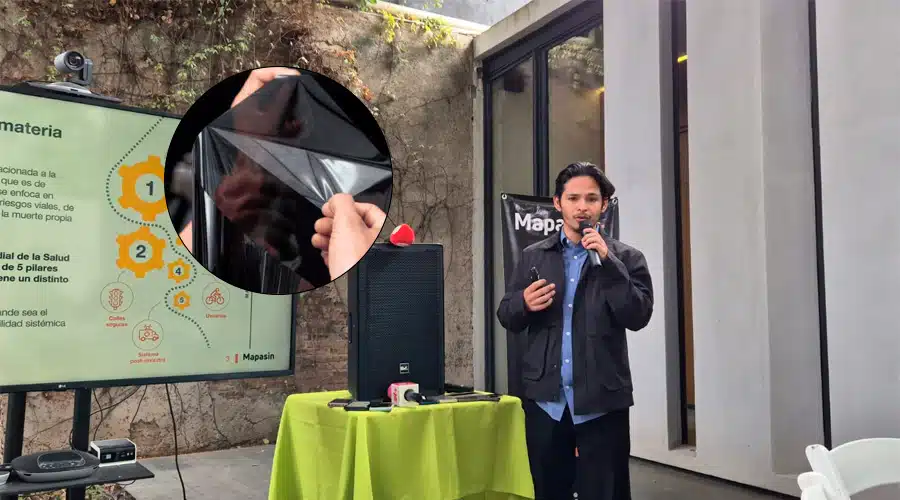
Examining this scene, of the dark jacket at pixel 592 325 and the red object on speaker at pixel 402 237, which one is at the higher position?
the red object on speaker at pixel 402 237

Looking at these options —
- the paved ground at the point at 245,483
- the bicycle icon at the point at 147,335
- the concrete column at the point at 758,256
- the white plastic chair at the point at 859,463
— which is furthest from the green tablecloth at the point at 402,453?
the concrete column at the point at 758,256

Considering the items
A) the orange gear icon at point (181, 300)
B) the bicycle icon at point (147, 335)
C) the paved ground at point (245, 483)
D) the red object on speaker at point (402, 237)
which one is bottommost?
the paved ground at point (245, 483)

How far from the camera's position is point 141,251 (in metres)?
1.95

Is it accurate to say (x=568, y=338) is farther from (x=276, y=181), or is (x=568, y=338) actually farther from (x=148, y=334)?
(x=276, y=181)

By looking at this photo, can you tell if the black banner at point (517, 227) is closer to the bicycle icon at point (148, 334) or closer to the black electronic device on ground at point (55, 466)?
the bicycle icon at point (148, 334)

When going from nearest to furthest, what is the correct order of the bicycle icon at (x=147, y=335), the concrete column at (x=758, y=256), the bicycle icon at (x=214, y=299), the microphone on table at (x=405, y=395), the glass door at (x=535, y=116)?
the bicycle icon at (x=147, y=335) → the bicycle icon at (x=214, y=299) → the microphone on table at (x=405, y=395) → the concrete column at (x=758, y=256) → the glass door at (x=535, y=116)

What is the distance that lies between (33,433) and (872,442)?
474cm

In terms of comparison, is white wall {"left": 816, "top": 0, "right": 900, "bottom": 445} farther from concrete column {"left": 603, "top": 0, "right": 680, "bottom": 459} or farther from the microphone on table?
the microphone on table

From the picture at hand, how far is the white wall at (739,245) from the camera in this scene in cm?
358

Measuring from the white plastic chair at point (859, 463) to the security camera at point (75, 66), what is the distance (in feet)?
6.70

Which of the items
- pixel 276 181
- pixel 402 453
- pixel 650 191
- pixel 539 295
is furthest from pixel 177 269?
pixel 650 191

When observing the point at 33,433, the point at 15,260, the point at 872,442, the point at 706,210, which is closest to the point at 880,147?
the point at 706,210

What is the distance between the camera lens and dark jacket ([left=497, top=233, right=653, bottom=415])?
2.27 metres

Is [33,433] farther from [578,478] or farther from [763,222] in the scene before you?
[763,222]
